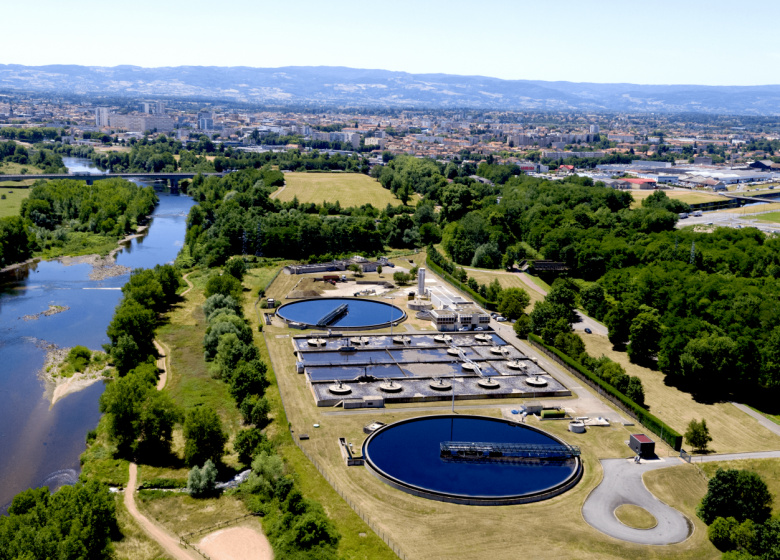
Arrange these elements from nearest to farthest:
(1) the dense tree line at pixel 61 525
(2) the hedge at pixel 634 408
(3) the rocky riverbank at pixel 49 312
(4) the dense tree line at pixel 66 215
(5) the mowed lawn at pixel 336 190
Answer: (1) the dense tree line at pixel 61 525, (2) the hedge at pixel 634 408, (3) the rocky riverbank at pixel 49 312, (4) the dense tree line at pixel 66 215, (5) the mowed lawn at pixel 336 190

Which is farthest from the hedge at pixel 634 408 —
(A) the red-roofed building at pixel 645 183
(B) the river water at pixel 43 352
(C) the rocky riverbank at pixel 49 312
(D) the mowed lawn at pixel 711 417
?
(A) the red-roofed building at pixel 645 183

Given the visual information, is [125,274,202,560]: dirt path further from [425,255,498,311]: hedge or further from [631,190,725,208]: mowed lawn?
[631,190,725,208]: mowed lawn

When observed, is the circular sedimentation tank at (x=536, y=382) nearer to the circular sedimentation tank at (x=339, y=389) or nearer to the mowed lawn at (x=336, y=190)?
the circular sedimentation tank at (x=339, y=389)

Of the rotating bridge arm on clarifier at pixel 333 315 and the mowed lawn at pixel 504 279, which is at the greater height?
the mowed lawn at pixel 504 279

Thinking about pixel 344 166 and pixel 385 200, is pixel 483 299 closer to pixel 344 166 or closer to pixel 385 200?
pixel 385 200

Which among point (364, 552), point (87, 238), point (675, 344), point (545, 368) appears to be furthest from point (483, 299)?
point (87, 238)

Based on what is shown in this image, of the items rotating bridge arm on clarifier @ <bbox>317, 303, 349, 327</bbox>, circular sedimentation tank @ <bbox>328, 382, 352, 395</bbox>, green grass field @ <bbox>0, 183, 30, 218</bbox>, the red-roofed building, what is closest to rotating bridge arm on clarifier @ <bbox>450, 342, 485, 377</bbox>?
circular sedimentation tank @ <bbox>328, 382, 352, 395</bbox>
